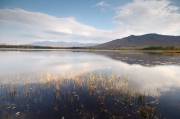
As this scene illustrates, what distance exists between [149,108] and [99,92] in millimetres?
3987

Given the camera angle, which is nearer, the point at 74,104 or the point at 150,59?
the point at 74,104

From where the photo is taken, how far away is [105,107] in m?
8.33

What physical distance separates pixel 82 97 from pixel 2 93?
5862 millimetres

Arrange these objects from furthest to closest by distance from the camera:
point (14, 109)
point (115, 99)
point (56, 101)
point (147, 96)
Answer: point (147, 96), point (115, 99), point (56, 101), point (14, 109)

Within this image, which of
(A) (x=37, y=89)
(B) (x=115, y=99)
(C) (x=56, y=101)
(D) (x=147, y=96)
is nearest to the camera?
(C) (x=56, y=101)

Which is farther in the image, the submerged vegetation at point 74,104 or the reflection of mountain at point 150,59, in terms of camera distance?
the reflection of mountain at point 150,59

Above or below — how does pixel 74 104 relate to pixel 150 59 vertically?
below

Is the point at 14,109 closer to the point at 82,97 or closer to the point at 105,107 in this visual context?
the point at 82,97

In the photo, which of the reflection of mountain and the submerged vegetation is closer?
the submerged vegetation

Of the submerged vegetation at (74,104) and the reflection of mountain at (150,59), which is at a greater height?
the reflection of mountain at (150,59)

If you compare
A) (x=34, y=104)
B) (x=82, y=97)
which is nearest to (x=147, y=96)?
(x=82, y=97)

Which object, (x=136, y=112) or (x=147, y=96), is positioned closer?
(x=136, y=112)

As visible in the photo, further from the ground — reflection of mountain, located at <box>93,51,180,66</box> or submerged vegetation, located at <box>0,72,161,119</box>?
reflection of mountain, located at <box>93,51,180,66</box>

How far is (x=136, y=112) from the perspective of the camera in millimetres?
7723
